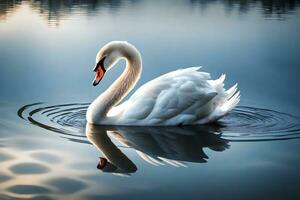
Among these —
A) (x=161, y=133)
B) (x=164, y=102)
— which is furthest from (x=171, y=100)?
(x=161, y=133)

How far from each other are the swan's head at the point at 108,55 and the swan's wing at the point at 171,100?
57 centimetres

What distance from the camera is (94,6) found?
32469mm

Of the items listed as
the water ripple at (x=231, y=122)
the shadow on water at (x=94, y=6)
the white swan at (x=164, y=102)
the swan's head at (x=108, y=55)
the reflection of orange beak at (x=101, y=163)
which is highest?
the swan's head at (x=108, y=55)

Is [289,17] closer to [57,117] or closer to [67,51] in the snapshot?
[67,51]

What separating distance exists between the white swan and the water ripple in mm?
261

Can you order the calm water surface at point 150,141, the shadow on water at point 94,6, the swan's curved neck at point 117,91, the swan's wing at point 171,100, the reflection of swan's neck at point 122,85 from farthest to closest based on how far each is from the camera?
the shadow on water at point 94,6 → the reflection of swan's neck at point 122,85 → the swan's curved neck at point 117,91 → the swan's wing at point 171,100 → the calm water surface at point 150,141

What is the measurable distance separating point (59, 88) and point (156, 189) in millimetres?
5516

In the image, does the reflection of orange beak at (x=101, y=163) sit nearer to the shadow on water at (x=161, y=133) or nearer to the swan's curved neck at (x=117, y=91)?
the shadow on water at (x=161, y=133)

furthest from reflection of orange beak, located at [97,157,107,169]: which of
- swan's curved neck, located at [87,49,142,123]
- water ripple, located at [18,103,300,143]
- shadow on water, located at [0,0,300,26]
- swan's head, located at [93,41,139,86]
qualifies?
shadow on water, located at [0,0,300,26]

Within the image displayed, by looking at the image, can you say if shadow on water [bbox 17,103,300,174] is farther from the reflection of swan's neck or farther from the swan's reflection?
the reflection of swan's neck

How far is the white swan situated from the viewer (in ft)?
31.3

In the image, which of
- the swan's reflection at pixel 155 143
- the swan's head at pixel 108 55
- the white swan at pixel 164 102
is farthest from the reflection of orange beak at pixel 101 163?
the swan's head at pixel 108 55

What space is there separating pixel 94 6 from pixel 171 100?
23423 mm

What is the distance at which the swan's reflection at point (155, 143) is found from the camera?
8.09 m
